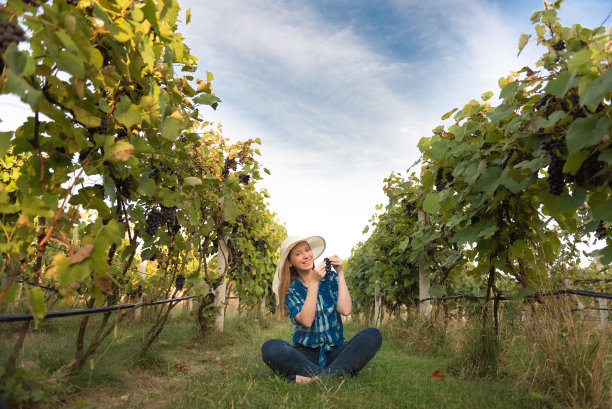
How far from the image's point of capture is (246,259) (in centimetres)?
777

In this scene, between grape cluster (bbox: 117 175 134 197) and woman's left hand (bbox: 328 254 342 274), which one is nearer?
grape cluster (bbox: 117 175 134 197)

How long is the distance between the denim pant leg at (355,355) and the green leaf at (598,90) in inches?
110

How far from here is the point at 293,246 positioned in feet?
12.7

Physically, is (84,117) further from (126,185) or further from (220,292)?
(220,292)

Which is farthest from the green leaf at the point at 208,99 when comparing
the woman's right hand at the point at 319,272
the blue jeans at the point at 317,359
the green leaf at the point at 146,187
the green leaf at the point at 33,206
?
the blue jeans at the point at 317,359

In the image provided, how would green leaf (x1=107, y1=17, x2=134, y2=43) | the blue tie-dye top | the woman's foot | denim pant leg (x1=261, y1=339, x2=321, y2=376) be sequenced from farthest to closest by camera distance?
1. the blue tie-dye top
2. denim pant leg (x1=261, y1=339, x2=321, y2=376)
3. the woman's foot
4. green leaf (x1=107, y1=17, x2=134, y2=43)

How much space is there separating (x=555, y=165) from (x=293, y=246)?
2.57 meters

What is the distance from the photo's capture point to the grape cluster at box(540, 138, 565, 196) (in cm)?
175

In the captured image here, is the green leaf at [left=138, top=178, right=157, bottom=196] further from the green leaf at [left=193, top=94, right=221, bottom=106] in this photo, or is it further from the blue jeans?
the blue jeans

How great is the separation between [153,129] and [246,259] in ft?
19.6

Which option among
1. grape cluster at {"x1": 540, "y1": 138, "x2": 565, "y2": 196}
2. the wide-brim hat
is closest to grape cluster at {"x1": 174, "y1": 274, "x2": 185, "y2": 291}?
the wide-brim hat

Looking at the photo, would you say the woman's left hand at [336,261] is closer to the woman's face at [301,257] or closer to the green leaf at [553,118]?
the woman's face at [301,257]

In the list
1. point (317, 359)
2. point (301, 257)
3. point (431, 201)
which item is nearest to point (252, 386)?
point (317, 359)

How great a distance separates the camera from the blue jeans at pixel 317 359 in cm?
332
